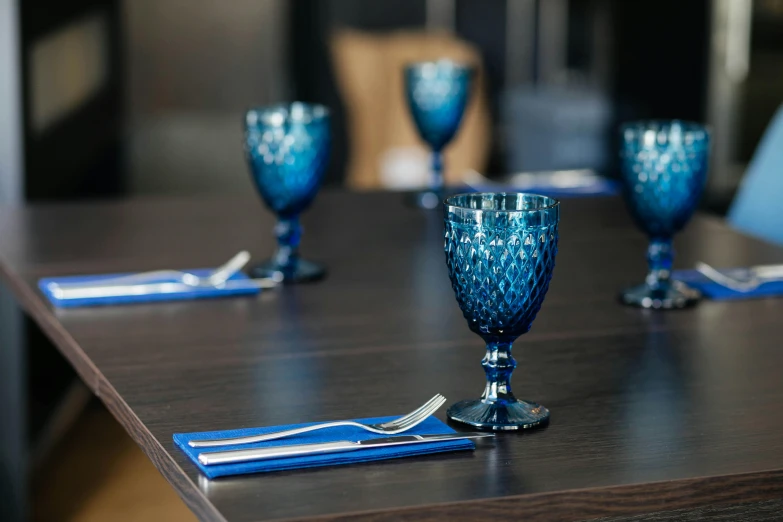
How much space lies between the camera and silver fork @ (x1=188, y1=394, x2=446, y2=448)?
0.74m

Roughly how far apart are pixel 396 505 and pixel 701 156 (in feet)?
2.04

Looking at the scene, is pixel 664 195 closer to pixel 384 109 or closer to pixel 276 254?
pixel 276 254

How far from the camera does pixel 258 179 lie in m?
1.26

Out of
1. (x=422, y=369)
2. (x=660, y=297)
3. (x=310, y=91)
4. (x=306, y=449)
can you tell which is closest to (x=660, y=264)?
(x=660, y=297)

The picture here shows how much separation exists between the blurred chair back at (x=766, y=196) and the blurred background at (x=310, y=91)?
1284 mm

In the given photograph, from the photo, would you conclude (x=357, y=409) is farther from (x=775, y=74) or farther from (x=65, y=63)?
(x=775, y=74)

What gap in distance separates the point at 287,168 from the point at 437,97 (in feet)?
1.37

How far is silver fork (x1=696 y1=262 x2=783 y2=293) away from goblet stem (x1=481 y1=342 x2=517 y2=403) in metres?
0.45

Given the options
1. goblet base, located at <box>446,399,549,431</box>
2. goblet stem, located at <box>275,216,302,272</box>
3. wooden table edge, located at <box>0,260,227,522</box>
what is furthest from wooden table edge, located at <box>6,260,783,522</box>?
goblet stem, located at <box>275,216,302,272</box>

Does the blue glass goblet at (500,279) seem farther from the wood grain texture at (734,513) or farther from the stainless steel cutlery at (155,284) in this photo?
the stainless steel cutlery at (155,284)

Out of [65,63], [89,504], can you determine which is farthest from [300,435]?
[65,63]

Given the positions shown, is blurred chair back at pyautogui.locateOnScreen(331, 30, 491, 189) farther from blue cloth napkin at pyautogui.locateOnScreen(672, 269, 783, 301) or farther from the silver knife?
the silver knife

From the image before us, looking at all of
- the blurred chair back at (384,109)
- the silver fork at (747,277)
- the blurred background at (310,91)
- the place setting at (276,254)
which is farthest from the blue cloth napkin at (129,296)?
the blurred chair back at (384,109)

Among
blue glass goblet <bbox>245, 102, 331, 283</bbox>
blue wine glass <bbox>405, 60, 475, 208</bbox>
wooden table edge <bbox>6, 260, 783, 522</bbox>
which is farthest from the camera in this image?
blue wine glass <bbox>405, 60, 475, 208</bbox>
